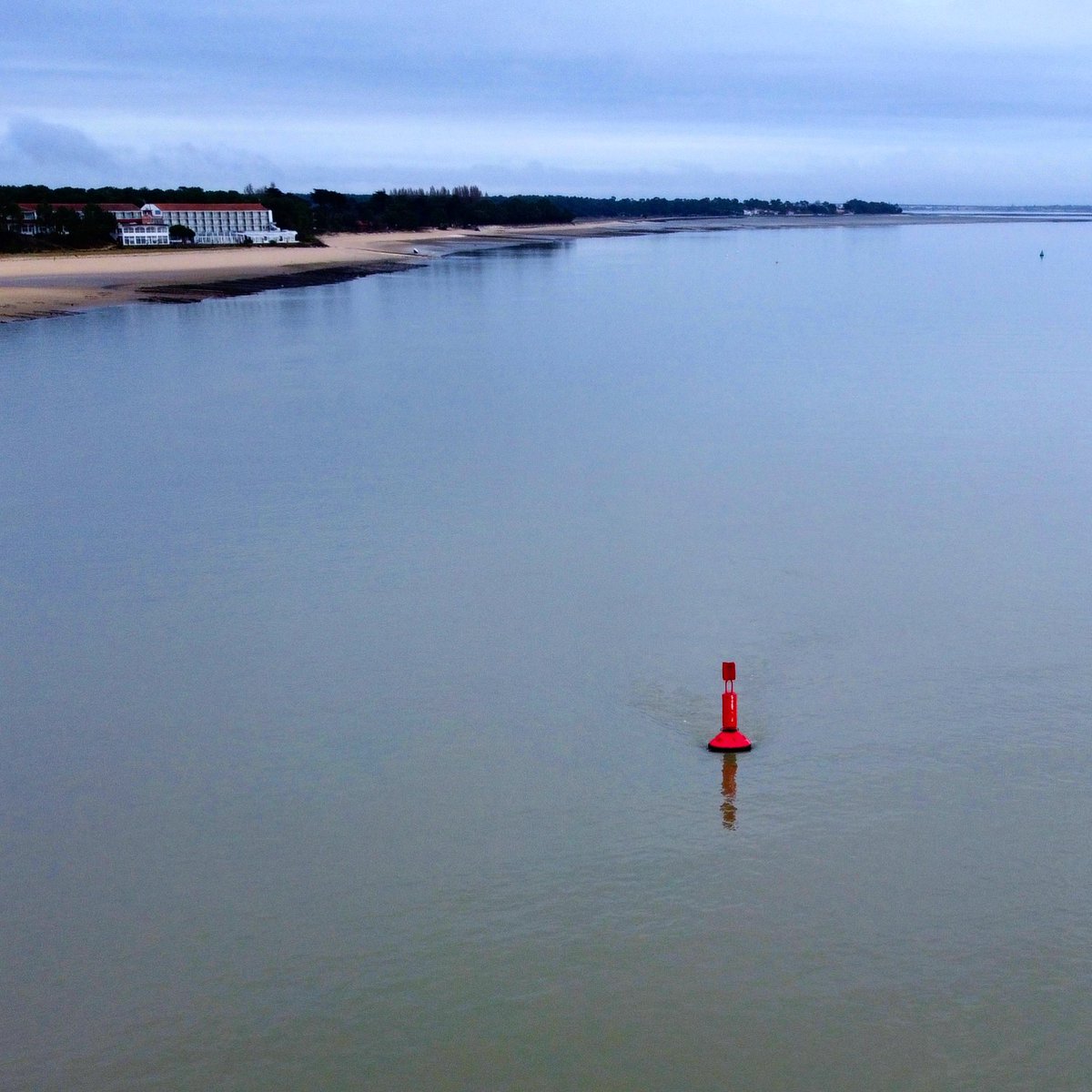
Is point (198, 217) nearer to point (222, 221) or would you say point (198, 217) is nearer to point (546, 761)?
point (222, 221)

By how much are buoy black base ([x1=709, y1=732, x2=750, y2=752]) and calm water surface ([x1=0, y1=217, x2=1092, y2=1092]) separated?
11 centimetres

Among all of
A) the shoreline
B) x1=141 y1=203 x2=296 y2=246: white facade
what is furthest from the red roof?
the shoreline

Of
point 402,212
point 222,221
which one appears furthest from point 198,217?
point 402,212

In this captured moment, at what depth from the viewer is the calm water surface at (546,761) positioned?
7129mm

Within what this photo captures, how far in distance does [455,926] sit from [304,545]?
8981 millimetres

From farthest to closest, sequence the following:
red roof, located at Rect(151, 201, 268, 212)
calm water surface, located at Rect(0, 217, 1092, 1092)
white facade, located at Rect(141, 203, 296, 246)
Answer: red roof, located at Rect(151, 201, 268, 212) → white facade, located at Rect(141, 203, 296, 246) → calm water surface, located at Rect(0, 217, 1092, 1092)

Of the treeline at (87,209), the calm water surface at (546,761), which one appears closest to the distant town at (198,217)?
the treeline at (87,209)

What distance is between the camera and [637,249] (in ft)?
354

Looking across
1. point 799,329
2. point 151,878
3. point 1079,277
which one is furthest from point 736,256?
point 151,878

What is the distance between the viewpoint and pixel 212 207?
109000 mm

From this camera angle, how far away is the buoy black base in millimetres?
10109

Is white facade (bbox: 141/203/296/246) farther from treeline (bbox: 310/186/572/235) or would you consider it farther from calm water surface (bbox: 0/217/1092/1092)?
calm water surface (bbox: 0/217/1092/1092)

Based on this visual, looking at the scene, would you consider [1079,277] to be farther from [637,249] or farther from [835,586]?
[835,586]

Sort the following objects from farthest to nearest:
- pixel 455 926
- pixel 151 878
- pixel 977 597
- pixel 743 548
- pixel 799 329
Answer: pixel 799 329 < pixel 743 548 < pixel 977 597 < pixel 151 878 < pixel 455 926
